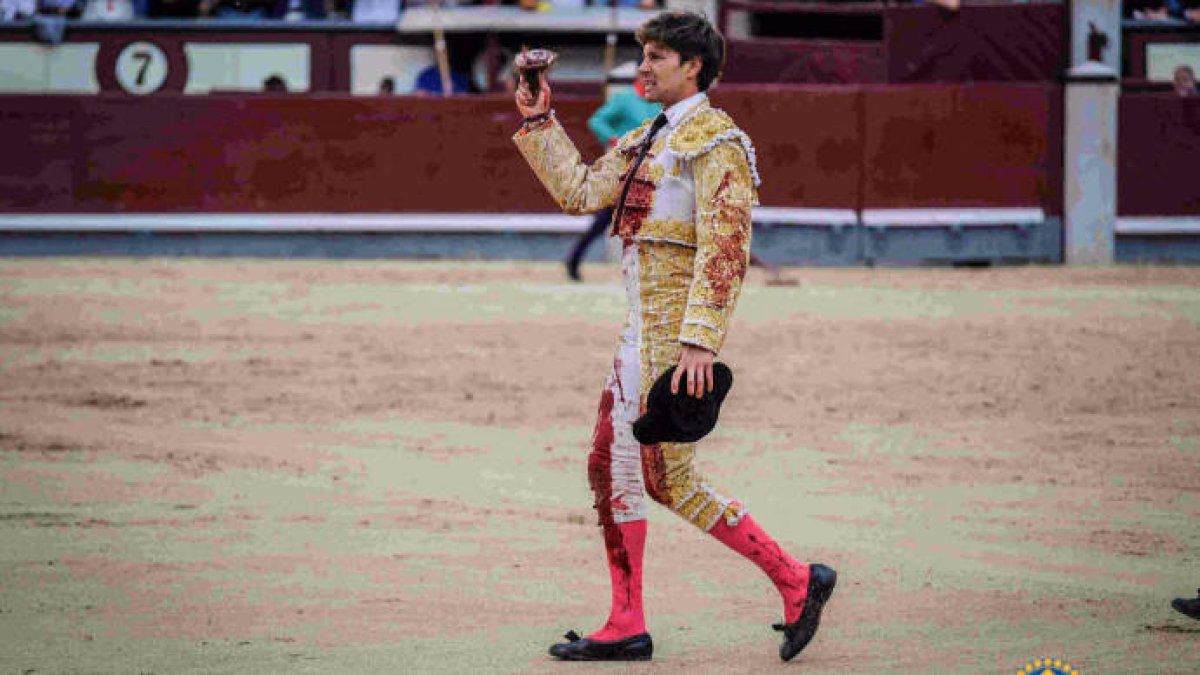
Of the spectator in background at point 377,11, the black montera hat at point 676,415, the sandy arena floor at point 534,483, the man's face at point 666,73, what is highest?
the spectator in background at point 377,11

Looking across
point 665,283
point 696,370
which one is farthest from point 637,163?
point 696,370

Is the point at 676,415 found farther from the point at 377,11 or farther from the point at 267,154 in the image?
the point at 377,11

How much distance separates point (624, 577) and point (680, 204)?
795 millimetres

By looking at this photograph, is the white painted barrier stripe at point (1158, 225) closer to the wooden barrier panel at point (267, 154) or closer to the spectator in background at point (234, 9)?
the wooden barrier panel at point (267, 154)

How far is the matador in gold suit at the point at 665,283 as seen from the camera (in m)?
4.38

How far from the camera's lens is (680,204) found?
4480 millimetres

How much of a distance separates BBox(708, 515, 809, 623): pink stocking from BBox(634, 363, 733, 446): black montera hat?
0.28 metres

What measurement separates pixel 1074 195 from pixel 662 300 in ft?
44.7

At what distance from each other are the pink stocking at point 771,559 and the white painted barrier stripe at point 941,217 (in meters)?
12.8

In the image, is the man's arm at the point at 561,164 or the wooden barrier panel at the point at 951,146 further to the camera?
the wooden barrier panel at the point at 951,146

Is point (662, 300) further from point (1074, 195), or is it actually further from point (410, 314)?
point (1074, 195)

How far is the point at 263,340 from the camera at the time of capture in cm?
1159

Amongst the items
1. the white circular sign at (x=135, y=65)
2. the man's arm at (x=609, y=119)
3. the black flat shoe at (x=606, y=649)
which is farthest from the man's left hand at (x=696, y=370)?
the white circular sign at (x=135, y=65)

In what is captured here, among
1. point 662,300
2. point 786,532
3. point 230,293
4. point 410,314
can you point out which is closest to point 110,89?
point 230,293
